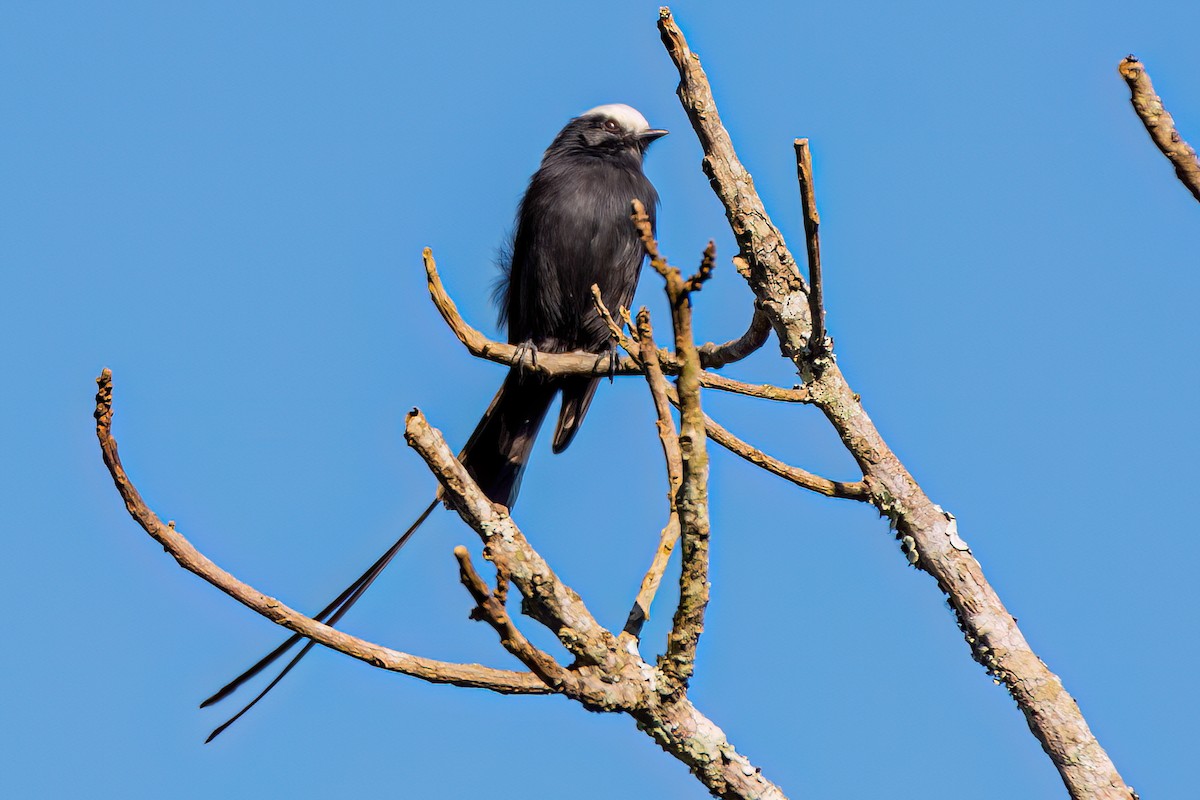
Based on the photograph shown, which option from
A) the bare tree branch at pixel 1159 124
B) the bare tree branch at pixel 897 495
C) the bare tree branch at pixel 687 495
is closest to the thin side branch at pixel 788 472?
the bare tree branch at pixel 897 495

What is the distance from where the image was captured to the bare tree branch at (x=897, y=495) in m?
2.43

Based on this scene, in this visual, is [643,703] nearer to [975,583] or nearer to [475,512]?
[475,512]

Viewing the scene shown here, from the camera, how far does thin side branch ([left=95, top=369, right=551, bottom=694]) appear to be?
7.18 feet

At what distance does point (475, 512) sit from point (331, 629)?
0.33 m

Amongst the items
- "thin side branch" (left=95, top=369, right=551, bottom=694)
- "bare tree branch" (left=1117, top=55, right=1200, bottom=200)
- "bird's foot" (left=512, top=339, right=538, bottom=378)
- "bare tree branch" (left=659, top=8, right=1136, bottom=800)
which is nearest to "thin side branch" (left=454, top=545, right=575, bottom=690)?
"thin side branch" (left=95, top=369, right=551, bottom=694)

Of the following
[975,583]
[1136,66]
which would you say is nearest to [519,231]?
[975,583]

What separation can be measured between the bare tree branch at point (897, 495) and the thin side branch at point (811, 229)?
0.73 ft

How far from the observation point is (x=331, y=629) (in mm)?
2238

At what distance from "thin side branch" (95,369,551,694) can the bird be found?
2047 mm

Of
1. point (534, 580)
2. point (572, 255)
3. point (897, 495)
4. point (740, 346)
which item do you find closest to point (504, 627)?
point (534, 580)

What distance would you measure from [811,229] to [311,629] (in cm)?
116

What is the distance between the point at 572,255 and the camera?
481 cm

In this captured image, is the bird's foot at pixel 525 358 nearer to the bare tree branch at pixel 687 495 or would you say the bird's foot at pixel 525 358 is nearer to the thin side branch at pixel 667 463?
the thin side branch at pixel 667 463

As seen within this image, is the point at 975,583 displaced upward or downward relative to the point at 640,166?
downward
